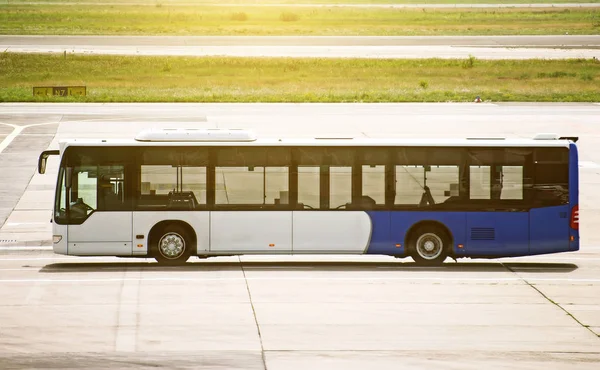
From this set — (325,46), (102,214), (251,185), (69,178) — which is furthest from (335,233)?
(325,46)

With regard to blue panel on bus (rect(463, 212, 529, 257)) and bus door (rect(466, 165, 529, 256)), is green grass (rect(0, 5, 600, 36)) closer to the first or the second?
bus door (rect(466, 165, 529, 256))

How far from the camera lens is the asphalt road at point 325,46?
9388 cm

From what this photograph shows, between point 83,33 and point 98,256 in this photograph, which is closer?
point 98,256

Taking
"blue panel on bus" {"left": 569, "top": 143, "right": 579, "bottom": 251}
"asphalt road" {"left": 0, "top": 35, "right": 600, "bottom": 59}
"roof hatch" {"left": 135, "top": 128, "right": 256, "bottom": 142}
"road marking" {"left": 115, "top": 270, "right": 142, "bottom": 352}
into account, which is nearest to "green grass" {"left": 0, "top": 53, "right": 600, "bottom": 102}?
"asphalt road" {"left": 0, "top": 35, "right": 600, "bottom": 59}

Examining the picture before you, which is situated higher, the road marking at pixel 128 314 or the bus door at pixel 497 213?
the bus door at pixel 497 213

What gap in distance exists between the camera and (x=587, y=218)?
31219mm

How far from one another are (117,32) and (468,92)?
188 feet

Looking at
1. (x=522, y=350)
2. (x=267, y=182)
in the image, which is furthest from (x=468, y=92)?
(x=522, y=350)

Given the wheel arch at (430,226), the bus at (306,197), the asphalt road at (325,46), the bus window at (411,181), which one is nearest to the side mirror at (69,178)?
the bus at (306,197)

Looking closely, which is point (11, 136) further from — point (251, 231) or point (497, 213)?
point (497, 213)

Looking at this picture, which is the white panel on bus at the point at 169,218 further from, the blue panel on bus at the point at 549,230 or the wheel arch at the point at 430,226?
the blue panel on bus at the point at 549,230

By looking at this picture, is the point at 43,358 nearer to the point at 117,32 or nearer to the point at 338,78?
the point at 338,78

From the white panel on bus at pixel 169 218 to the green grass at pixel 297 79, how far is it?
40342 mm

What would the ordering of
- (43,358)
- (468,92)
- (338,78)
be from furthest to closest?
1. (338,78)
2. (468,92)
3. (43,358)
